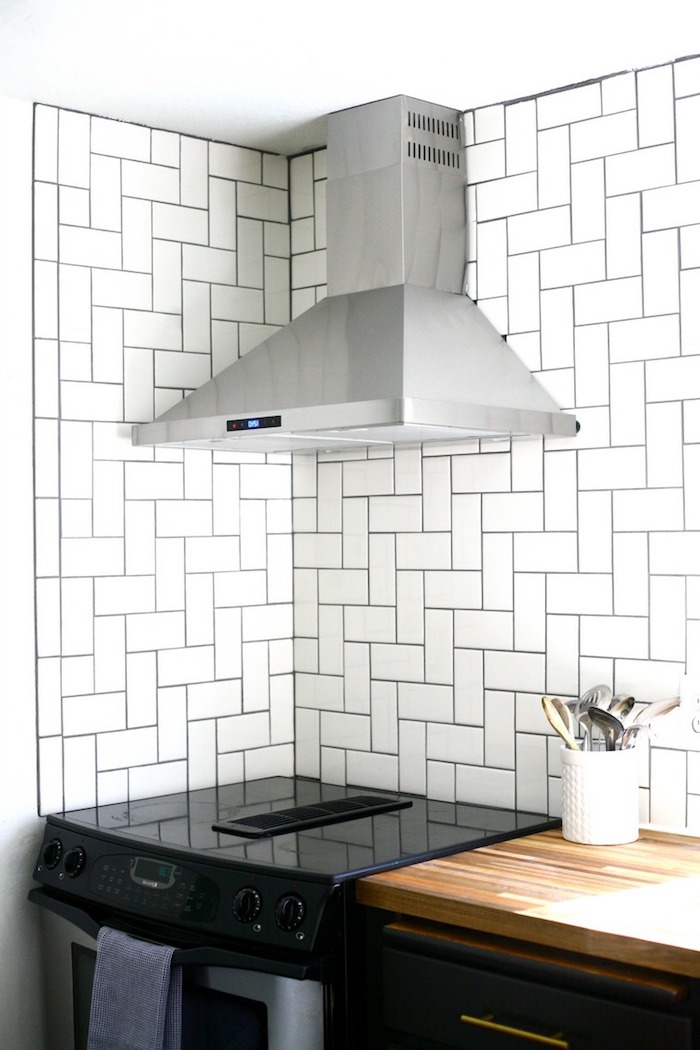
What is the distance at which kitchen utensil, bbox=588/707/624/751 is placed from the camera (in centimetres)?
232

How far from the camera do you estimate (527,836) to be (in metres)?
2.44

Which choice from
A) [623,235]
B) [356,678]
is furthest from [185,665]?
[623,235]

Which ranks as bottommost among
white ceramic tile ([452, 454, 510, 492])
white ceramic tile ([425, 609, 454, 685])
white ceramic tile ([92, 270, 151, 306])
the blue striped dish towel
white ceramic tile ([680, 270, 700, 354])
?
the blue striped dish towel

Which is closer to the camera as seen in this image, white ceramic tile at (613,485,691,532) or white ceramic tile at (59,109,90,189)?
white ceramic tile at (613,485,691,532)

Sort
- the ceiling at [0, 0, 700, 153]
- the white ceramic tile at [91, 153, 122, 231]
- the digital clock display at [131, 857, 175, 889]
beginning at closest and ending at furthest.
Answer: the ceiling at [0, 0, 700, 153] < the digital clock display at [131, 857, 175, 889] < the white ceramic tile at [91, 153, 122, 231]

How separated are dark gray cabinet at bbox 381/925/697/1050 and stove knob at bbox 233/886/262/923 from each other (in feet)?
0.76

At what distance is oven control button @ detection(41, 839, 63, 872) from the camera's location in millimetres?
2533

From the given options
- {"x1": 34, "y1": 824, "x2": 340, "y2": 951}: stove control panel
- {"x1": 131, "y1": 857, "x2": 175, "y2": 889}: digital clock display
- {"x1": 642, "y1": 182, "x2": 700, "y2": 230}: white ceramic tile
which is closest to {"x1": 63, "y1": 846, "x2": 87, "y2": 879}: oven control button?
{"x1": 34, "y1": 824, "x2": 340, "y2": 951}: stove control panel

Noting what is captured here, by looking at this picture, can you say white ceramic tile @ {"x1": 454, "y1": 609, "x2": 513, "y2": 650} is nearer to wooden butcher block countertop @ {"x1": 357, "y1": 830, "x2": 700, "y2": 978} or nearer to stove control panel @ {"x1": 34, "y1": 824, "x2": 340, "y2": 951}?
wooden butcher block countertop @ {"x1": 357, "y1": 830, "x2": 700, "y2": 978}

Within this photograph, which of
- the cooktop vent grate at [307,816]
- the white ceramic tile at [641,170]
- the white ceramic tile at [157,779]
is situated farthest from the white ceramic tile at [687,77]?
the white ceramic tile at [157,779]

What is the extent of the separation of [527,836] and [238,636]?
2.97 ft

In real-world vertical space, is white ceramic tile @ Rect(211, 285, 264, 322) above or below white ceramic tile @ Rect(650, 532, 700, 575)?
above

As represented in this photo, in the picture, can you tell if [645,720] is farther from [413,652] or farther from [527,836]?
[413,652]

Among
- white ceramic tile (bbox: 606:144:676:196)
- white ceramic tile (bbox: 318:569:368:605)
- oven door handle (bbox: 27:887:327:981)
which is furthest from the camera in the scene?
white ceramic tile (bbox: 318:569:368:605)
